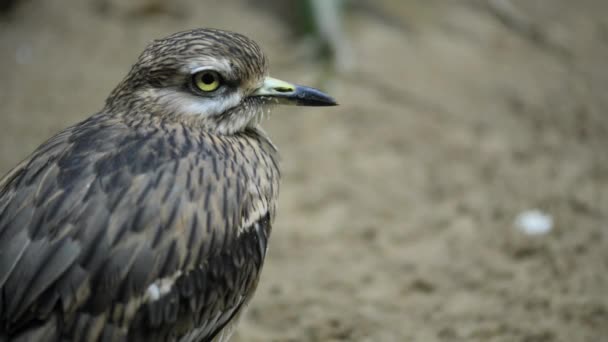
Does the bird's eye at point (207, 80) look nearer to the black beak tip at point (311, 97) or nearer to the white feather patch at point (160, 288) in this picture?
the black beak tip at point (311, 97)

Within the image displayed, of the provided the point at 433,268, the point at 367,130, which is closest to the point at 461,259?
the point at 433,268

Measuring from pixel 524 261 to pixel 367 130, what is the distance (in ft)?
5.10

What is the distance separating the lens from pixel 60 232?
2352 mm

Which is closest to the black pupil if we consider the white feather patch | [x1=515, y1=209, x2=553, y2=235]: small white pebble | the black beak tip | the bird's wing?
the bird's wing

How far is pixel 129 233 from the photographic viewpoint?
2.39 metres

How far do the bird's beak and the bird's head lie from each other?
77 mm

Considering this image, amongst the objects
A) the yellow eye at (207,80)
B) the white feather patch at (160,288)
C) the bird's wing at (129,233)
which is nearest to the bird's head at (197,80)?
the yellow eye at (207,80)

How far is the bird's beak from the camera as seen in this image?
2.96 meters

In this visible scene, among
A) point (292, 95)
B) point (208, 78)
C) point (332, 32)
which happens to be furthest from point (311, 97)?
point (332, 32)

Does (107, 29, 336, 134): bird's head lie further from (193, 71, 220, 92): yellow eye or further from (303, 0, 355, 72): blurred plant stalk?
(303, 0, 355, 72): blurred plant stalk

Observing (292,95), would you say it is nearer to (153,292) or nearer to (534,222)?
(153,292)

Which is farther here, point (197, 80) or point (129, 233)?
point (197, 80)

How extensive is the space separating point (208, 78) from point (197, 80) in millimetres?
48

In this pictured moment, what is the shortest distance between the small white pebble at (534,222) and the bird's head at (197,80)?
89.4 inches
